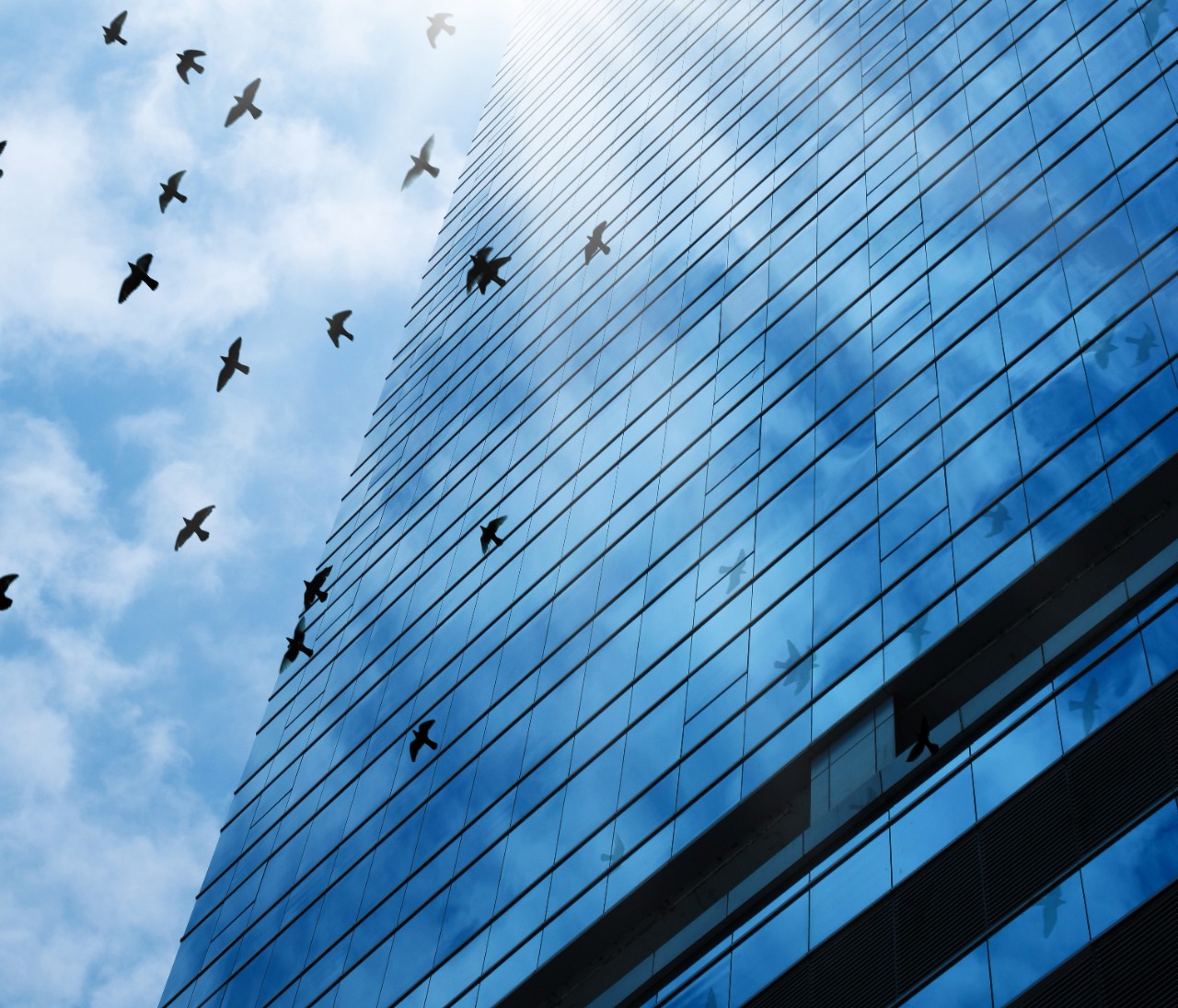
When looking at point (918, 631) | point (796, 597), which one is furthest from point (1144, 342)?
point (796, 597)

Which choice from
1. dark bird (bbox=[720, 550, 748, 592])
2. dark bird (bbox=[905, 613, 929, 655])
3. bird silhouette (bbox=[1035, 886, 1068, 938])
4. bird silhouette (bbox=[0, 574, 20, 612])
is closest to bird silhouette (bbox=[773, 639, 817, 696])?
dark bird (bbox=[905, 613, 929, 655])

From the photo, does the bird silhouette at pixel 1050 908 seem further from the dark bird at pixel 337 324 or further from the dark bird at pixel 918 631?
the dark bird at pixel 337 324

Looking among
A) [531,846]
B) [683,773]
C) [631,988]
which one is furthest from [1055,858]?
[531,846]

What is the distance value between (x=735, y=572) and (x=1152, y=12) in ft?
50.7

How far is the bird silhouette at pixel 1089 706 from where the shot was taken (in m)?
19.8

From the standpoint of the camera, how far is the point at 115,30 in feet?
111

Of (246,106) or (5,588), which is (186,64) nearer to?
(246,106)

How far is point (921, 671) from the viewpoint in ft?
81.6

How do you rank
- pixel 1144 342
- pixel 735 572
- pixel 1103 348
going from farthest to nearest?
pixel 735 572, pixel 1103 348, pixel 1144 342

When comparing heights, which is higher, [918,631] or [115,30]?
[115,30]

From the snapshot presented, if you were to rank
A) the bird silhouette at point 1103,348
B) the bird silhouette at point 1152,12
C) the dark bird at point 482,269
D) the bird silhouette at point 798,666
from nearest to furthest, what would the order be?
the bird silhouette at point 1103,348
the bird silhouette at point 798,666
the dark bird at point 482,269
the bird silhouette at point 1152,12

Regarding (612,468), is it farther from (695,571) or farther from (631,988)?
(631,988)

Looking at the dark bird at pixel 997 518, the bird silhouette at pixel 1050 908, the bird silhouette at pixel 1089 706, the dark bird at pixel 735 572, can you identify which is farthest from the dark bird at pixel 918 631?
the bird silhouette at pixel 1050 908

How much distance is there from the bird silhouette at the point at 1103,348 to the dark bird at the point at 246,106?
57.0 ft
